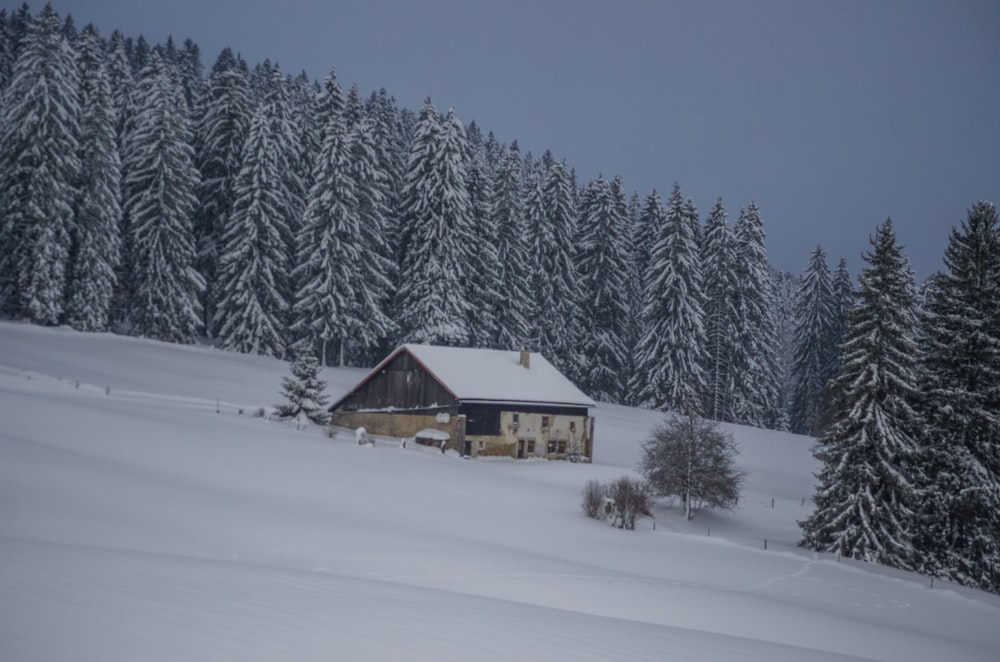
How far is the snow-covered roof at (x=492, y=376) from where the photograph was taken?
4191 cm

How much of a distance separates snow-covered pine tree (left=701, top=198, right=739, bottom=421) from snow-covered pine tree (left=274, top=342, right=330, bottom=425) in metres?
36.2

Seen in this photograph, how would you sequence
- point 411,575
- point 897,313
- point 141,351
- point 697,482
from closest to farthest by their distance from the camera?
point 411,575 → point 897,313 → point 697,482 → point 141,351

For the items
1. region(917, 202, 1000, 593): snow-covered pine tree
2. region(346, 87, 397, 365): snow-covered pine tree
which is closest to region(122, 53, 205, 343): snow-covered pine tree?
region(346, 87, 397, 365): snow-covered pine tree

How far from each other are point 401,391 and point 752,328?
3482cm

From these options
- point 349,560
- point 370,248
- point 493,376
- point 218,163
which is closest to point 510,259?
point 370,248

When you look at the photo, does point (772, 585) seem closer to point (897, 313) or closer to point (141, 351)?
point (897, 313)

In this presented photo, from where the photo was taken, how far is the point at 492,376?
144 ft

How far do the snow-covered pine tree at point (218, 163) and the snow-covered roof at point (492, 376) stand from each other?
20.9 meters

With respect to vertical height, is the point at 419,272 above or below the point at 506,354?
above

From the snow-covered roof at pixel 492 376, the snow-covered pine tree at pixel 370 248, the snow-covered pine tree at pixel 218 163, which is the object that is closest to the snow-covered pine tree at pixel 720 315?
the snow-covered roof at pixel 492 376

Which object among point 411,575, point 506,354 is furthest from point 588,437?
point 411,575

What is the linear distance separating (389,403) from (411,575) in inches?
1071

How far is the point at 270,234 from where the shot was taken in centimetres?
5238

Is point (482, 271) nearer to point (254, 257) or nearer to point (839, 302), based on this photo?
point (254, 257)
